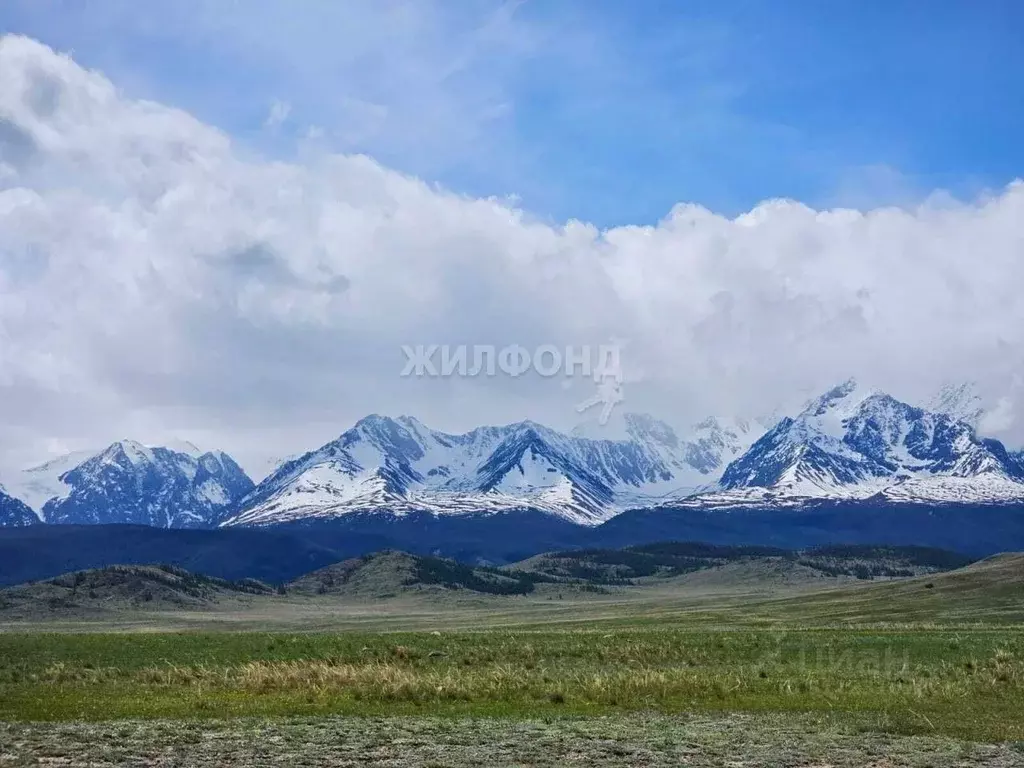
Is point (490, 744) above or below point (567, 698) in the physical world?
above

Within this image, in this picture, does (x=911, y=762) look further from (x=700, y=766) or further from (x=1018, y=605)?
(x=1018, y=605)

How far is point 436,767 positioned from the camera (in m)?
25.5

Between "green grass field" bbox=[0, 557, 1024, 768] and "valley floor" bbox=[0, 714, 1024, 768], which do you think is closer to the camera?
"valley floor" bbox=[0, 714, 1024, 768]

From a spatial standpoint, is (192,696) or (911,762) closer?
(911,762)

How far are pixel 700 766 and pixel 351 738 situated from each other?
9.65 m

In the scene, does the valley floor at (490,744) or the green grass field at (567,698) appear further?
the green grass field at (567,698)

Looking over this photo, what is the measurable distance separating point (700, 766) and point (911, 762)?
5.28 meters

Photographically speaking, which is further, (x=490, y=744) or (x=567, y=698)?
(x=567, y=698)

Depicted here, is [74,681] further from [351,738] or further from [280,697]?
[351,738]

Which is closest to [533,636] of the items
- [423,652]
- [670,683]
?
[423,652]

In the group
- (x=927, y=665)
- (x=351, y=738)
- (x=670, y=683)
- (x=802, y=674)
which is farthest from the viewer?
(x=927, y=665)

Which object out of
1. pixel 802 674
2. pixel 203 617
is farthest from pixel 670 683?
pixel 203 617

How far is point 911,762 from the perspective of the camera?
27.0 m

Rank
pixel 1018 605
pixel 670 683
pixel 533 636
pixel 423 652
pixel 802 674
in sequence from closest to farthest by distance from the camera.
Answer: pixel 670 683 < pixel 802 674 < pixel 423 652 < pixel 533 636 < pixel 1018 605
